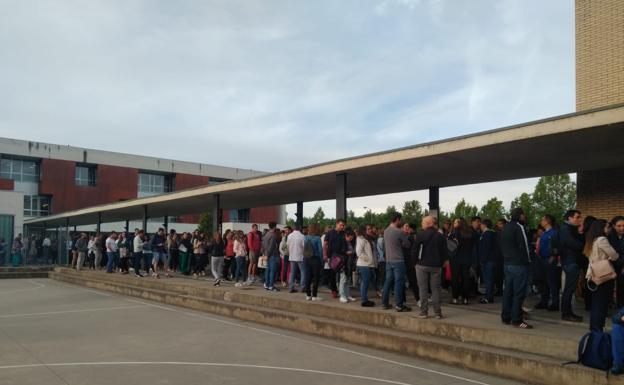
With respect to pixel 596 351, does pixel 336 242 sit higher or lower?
higher

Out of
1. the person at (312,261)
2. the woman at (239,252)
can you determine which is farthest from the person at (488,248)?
the woman at (239,252)

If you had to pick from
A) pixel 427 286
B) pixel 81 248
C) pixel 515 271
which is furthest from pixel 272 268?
pixel 81 248

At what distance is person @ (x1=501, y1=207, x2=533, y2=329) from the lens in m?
7.83

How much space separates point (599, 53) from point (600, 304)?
7884 millimetres

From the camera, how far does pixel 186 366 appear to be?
7309 mm

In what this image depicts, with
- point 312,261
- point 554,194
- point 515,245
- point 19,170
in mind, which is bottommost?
point 312,261

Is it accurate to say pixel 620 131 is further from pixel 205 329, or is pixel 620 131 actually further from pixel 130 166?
pixel 130 166

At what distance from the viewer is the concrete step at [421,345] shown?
246 inches

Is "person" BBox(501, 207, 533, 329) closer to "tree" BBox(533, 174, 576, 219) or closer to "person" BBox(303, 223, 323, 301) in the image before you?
"person" BBox(303, 223, 323, 301)

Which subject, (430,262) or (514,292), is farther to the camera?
(430,262)

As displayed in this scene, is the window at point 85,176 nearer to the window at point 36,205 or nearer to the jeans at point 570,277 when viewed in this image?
the window at point 36,205

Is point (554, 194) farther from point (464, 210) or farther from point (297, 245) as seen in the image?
point (297, 245)

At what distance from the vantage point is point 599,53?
1219cm

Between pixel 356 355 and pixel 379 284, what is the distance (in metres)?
5.35
